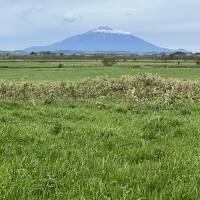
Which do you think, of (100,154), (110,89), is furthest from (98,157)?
(110,89)

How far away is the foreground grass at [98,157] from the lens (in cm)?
565

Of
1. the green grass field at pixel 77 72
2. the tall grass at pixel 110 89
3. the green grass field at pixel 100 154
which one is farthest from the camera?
the green grass field at pixel 77 72

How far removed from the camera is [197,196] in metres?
5.71

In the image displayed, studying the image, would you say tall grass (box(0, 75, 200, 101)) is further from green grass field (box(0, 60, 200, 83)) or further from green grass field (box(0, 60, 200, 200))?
green grass field (box(0, 60, 200, 83))

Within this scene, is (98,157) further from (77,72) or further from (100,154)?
(77,72)

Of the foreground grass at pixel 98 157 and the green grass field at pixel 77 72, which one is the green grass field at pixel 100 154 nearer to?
the foreground grass at pixel 98 157

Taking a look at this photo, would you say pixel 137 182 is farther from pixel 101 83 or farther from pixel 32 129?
pixel 101 83

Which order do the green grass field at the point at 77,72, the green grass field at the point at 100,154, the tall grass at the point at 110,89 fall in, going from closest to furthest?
the green grass field at the point at 100,154 < the tall grass at the point at 110,89 < the green grass field at the point at 77,72

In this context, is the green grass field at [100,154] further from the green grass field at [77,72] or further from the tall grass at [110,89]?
the green grass field at [77,72]

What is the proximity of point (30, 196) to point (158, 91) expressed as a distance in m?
16.4

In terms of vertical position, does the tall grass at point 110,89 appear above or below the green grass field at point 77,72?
above

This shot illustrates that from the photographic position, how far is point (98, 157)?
7621 millimetres

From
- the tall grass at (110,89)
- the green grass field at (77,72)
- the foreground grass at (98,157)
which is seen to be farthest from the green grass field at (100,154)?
the green grass field at (77,72)

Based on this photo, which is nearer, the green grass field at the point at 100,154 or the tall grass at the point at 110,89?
the green grass field at the point at 100,154
